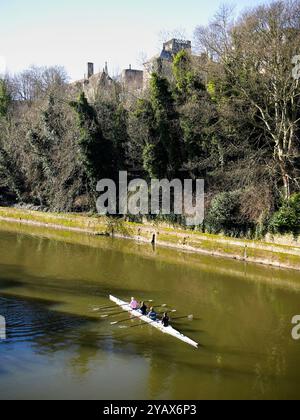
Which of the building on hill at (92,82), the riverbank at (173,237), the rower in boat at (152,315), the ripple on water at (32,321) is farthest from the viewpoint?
the building on hill at (92,82)

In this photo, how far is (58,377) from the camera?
1296cm

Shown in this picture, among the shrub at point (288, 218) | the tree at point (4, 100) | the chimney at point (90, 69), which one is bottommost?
the shrub at point (288, 218)

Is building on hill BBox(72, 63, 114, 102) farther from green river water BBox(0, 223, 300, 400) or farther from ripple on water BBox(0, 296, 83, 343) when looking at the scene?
ripple on water BBox(0, 296, 83, 343)

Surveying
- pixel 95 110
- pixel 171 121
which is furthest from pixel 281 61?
pixel 95 110

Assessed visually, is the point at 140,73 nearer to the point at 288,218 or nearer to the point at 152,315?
the point at 288,218

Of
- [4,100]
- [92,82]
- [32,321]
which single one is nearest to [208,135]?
[32,321]

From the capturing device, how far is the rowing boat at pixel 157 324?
1554 cm

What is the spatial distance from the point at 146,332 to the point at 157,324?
54 cm

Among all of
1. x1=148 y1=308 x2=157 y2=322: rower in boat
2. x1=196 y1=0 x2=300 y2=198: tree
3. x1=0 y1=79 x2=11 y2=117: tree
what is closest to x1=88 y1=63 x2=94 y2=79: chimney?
x1=0 y1=79 x2=11 y2=117: tree

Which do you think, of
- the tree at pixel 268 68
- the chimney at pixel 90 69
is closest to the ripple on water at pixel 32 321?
the tree at pixel 268 68

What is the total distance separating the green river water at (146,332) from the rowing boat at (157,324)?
0.74 ft

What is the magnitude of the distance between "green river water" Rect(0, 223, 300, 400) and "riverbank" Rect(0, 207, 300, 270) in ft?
2.77

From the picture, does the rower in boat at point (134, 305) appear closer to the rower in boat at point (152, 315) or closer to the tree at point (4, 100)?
the rower in boat at point (152, 315)

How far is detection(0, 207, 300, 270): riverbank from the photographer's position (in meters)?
25.6
